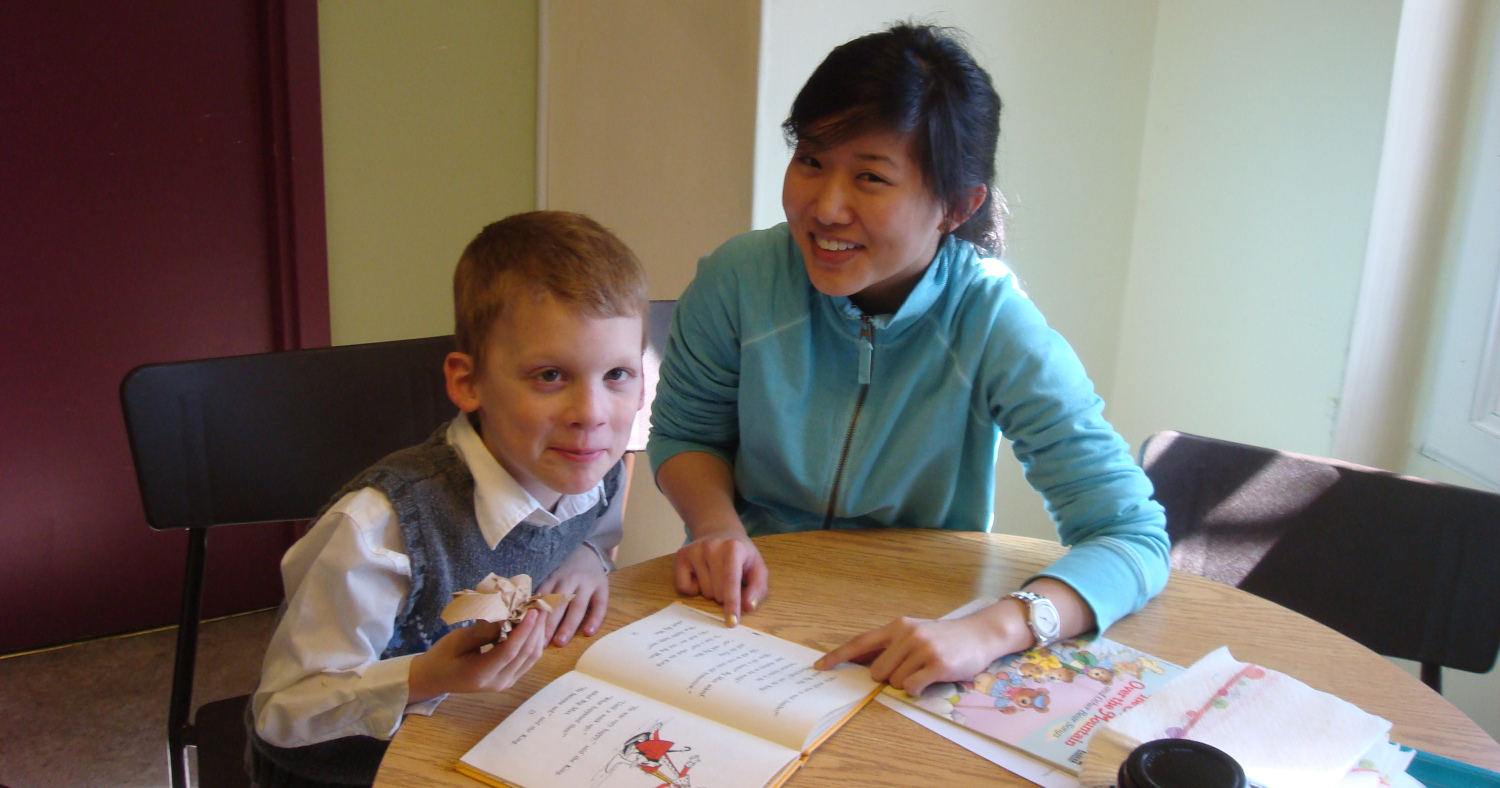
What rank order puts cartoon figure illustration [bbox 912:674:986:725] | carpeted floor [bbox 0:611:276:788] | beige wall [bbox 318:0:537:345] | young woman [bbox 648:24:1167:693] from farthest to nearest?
beige wall [bbox 318:0:537:345] → carpeted floor [bbox 0:611:276:788] → young woman [bbox 648:24:1167:693] → cartoon figure illustration [bbox 912:674:986:725]

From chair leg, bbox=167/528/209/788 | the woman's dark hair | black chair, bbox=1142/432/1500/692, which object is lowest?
chair leg, bbox=167/528/209/788

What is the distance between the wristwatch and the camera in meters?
0.99

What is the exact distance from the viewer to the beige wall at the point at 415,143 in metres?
2.41

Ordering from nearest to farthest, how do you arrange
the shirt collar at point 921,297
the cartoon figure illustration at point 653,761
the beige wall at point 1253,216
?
the cartoon figure illustration at point 653,761
the shirt collar at point 921,297
the beige wall at point 1253,216

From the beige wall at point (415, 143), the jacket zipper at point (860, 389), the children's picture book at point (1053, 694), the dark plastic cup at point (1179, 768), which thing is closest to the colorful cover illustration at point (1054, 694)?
the children's picture book at point (1053, 694)

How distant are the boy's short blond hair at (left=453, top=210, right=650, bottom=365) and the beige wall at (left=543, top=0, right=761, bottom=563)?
36.3 inches

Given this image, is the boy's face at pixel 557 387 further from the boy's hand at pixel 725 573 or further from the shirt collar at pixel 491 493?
the boy's hand at pixel 725 573

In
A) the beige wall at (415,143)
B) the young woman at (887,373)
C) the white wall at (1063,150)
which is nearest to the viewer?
the young woman at (887,373)

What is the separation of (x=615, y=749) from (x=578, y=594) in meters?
0.26

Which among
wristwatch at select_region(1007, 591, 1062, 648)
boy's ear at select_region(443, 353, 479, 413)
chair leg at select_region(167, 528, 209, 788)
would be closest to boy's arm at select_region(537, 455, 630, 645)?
boy's ear at select_region(443, 353, 479, 413)

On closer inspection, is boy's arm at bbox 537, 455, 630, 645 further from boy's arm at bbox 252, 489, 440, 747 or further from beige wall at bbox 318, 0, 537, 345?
beige wall at bbox 318, 0, 537, 345

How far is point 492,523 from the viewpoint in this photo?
1046 mm

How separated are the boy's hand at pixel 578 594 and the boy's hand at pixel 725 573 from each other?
90mm

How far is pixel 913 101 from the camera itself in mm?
1169
